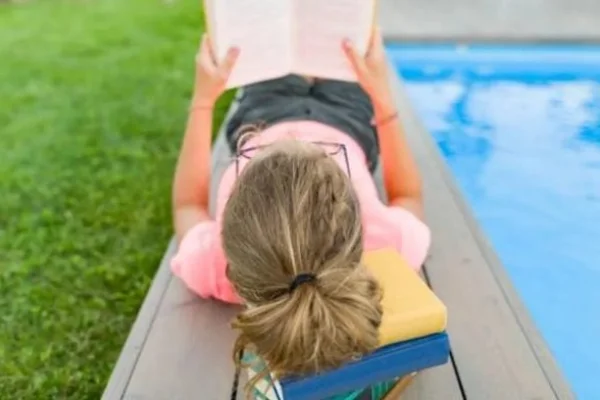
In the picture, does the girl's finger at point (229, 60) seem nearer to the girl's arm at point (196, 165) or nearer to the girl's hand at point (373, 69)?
the girl's arm at point (196, 165)

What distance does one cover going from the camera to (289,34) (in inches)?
72.6

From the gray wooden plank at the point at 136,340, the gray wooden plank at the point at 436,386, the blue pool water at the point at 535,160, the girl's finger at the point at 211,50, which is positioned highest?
the girl's finger at the point at 211,50

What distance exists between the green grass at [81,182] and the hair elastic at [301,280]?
0.84 meters

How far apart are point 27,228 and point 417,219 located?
1.25 meters

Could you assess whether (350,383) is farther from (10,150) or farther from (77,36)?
(77,36)

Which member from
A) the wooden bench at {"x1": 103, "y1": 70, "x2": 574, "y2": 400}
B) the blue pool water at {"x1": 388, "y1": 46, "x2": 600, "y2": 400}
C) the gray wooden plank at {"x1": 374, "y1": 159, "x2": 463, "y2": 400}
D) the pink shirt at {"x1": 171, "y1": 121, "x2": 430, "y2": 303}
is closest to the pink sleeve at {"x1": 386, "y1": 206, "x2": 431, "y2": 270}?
the pink shirt at {"x1": 171, "y1": 121, "x2": 430, "y2": 303}

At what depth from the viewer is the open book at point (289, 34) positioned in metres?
1.77

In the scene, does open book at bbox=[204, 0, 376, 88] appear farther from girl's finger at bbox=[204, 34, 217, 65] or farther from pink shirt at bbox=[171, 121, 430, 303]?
pink shirt at bbox=[171, 121, 430, 303]

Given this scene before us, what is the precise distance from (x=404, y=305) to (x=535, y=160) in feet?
6.35

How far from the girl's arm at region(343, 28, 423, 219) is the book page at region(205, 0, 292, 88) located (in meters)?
0.16

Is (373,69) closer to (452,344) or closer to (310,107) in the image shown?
(310,107)

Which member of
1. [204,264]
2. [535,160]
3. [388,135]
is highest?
[388,135]

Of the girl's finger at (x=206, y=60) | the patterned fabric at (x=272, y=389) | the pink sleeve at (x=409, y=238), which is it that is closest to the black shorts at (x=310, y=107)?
the girl's finger at (x=206, y=60)

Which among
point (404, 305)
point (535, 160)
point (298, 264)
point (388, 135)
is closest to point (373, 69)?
point (388, 135)
